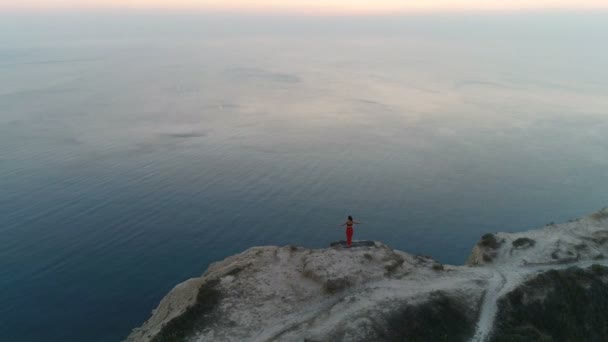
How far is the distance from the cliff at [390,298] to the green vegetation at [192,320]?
93 millimetres

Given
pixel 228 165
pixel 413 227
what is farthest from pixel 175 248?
pixel 413 227

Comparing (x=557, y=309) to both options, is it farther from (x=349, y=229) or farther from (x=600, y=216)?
(x=600, y=216)

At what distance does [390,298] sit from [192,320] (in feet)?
57.0

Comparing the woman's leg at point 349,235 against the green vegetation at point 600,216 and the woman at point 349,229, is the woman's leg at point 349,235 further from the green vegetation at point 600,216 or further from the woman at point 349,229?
the green vegetation at point 600,216

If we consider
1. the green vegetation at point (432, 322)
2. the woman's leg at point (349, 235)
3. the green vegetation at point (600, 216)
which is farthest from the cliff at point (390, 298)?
the green vegetation at point (600, 216)

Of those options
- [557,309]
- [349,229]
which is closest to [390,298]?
[349,229]

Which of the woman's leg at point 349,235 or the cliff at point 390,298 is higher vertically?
the woman's leg at point 349,235

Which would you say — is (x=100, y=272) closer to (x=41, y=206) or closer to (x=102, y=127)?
(x=41, y=206)

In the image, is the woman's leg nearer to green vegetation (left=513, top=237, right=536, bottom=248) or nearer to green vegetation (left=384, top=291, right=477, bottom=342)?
green vegetation (left=384, top=291, right=477, bottom=342)

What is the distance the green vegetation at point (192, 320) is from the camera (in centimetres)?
3453

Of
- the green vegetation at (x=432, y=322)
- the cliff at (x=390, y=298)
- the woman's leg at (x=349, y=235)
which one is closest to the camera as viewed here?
the green vegetation at (x=432, y=322)

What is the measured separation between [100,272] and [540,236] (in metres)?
57.7

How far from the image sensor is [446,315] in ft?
116

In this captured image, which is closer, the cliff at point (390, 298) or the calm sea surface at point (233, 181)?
the cliff at point (390, 298)
